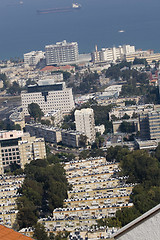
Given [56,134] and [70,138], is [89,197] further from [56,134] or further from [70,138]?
[56,134]

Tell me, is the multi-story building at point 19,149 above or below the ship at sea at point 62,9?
below

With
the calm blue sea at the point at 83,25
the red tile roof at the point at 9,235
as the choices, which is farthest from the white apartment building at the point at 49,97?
the calm blue sea at the point at 83,25

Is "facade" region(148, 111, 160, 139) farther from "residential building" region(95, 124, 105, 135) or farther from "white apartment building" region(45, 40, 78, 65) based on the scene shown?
"white apartment building" region(45, 40, 78, 65)

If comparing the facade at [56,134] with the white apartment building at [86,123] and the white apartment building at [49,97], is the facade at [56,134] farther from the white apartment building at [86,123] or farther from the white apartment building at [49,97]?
the white apartment building at [49,97]

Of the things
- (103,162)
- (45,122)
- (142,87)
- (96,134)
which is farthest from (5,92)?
(103,162)

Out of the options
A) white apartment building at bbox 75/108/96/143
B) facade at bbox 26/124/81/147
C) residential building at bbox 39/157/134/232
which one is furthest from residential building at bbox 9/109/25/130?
residential building at bbox 39/157/134/232

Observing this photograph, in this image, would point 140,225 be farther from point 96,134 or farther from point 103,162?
point 96,134

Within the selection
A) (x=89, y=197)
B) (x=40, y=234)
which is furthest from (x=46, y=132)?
(x=40, y=234)
